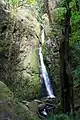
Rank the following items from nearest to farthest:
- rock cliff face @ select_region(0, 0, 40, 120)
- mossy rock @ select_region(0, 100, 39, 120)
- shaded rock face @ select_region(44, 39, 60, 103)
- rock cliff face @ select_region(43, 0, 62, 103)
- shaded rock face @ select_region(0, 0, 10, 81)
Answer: mossy rock @ select_region(0, 100, 39, 120) < rock cliff face @ select_region(0, 0, 40, 120) < shaded rock face @ select_region(0, 0, 10, 81) < shaded rock face @ select_region(44, 39, 60, 103) < rock cliff face @ select_region(43, 0, 62, 103)

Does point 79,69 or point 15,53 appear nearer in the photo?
point 79,69

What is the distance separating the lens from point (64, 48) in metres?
8.84

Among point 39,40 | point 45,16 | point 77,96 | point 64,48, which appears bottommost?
point 77,96

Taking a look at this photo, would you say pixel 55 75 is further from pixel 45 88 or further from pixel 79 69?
pixel 79 69

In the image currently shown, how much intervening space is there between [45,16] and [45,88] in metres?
8.77

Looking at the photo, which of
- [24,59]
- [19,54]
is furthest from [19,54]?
[24,59]

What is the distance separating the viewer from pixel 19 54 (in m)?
16.4

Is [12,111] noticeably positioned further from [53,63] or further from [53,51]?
[53,51]

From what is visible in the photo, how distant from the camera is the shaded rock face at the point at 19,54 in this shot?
15570 millimetres

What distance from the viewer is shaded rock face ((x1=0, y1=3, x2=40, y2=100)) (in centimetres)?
1557

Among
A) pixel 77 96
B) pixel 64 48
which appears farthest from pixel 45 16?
pixel 64 48

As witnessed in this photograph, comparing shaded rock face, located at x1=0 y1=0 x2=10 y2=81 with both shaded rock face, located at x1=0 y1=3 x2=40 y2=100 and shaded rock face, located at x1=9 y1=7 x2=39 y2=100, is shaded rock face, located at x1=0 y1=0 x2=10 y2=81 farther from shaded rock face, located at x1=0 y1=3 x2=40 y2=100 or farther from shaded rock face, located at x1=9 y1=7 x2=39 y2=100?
shaded rock face, located at x1=9 y1=7 x2=39 y2=100

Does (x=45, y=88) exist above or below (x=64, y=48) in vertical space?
below

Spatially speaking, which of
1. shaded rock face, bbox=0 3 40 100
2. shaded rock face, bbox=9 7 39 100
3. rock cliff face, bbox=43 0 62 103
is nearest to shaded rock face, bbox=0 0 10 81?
shaded rock face, bbox=0 3 40 100
